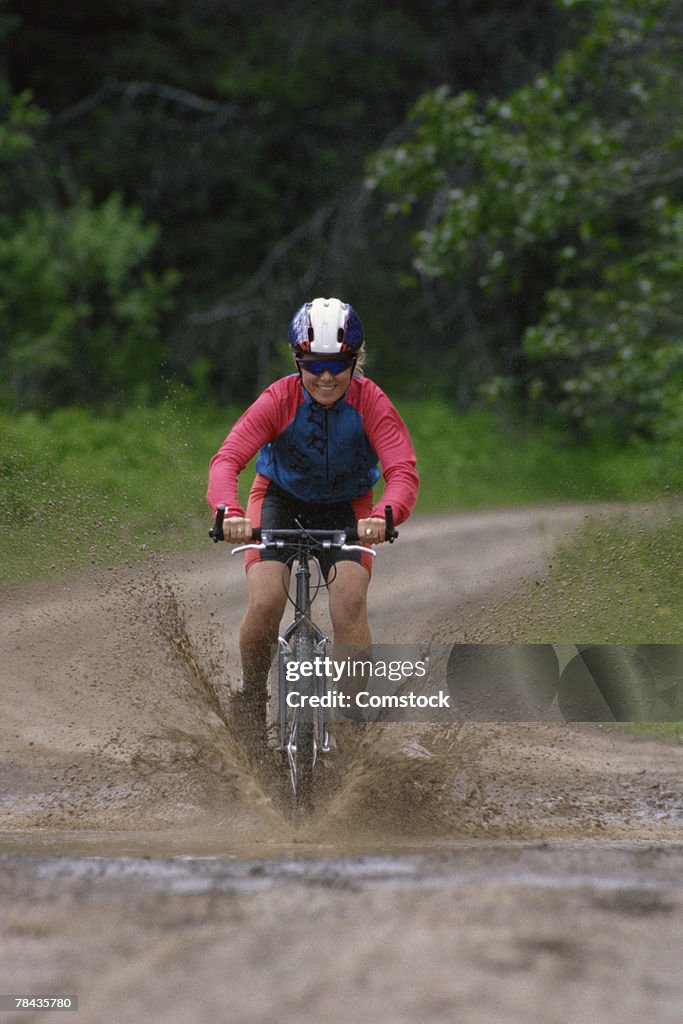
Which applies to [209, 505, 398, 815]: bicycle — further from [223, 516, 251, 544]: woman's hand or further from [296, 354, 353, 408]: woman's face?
[296, 354, 353, 408]: woman's face

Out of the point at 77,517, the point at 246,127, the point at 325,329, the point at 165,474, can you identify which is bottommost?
the point at 77,517

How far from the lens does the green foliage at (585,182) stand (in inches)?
482

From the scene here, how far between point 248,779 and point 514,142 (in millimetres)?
8346

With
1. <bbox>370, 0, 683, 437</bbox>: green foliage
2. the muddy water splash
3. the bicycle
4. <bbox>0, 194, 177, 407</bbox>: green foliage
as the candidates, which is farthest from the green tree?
the bicycle

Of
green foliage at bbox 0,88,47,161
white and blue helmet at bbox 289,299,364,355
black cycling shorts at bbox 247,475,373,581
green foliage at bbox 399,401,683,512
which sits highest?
green foliage at bbox 0,88,47,161

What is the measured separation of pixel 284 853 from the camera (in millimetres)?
4660

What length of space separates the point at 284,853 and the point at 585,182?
362 inches

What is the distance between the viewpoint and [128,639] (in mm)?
6785

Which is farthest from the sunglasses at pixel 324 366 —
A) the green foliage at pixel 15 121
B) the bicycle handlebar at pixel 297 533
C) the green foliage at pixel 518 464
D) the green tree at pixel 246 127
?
the green tree at pixel 246 127

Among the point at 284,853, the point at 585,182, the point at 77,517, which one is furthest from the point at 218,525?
the point at 585,182

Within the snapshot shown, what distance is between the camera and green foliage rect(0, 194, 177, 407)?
20.2m

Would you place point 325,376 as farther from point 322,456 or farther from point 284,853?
point 284,853

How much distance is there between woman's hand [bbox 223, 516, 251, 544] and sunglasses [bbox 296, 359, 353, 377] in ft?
2.23

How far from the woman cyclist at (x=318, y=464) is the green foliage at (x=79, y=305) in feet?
46.6
